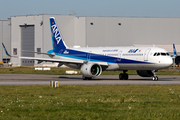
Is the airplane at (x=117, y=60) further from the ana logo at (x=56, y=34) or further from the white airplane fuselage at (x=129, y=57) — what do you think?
the ana logo at (x=56, y=34)

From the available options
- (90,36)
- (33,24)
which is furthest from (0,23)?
(90,36)

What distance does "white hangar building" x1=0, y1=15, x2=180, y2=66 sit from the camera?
10812 cm

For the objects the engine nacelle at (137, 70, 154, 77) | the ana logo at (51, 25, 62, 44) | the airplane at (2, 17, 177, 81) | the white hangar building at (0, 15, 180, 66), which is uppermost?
the white hangar building at (0, 15, 180, 66)

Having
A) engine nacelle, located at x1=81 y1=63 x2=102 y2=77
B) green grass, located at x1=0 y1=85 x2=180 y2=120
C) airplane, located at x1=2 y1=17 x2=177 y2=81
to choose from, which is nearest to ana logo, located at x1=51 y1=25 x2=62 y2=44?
airplane, located at x1=2 y1=17 x2=177 y2=81

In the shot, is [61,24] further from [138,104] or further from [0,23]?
[138,104]

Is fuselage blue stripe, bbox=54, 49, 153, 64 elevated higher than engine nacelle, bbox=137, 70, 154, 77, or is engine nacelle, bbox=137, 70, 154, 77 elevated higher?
fuselage blue stripe, bbox=54, 49, 153, 64

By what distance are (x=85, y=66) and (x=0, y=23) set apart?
3746 inches

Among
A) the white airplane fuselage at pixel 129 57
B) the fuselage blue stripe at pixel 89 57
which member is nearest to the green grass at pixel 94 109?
the white airplane fuselage at pixel 129 57

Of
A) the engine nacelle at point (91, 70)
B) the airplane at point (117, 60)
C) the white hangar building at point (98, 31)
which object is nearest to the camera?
the airplane at point (117, 60)

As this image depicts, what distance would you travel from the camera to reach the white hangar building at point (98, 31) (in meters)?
108

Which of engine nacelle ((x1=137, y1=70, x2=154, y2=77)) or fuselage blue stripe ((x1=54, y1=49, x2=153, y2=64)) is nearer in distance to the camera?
fuselage blue stripe ((x1=54, y1=49, x2=153, y2=64))

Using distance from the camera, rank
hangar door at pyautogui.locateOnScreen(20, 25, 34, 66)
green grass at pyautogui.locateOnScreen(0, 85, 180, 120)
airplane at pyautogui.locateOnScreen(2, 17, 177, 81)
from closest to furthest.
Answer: green grass at pyautogui.locateOnScreen(0, 85, 180, 120)
airplane at pyautogui.locateOnScreen(2, 17, 177, 81)
hangar door at pyautogui.locateOnScreen(20, 25, 34, 66)

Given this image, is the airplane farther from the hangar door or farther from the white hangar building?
the hangar door

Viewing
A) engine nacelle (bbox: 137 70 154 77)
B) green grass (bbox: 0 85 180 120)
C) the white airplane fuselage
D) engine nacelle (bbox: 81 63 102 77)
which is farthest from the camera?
engine nacelle (bbox: 137 70 154 77)
